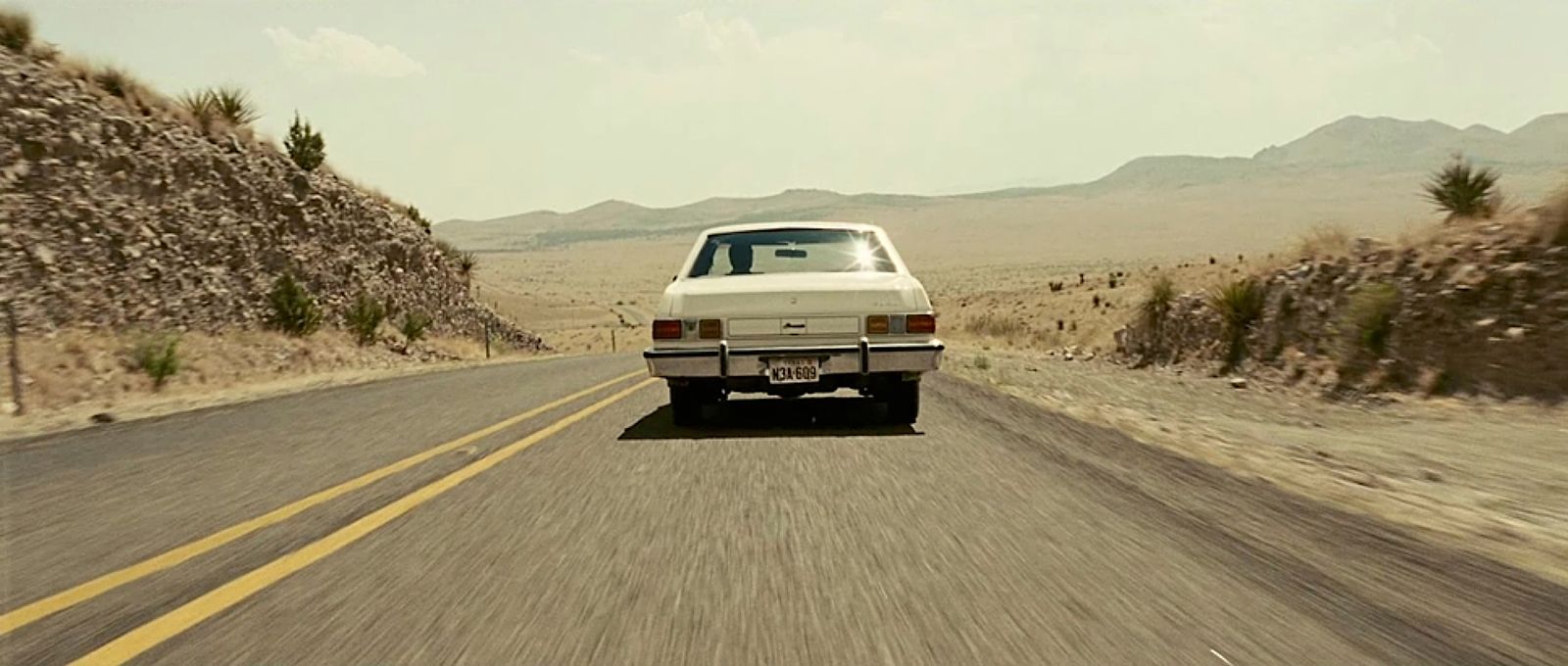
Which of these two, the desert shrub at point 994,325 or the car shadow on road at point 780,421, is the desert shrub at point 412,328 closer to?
the desert shrub at point 994,325

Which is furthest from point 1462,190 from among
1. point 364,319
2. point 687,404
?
point 364,319

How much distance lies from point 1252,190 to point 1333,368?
649 feet

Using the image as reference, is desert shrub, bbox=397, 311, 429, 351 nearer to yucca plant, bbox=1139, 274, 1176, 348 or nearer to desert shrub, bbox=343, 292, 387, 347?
desert shrub, bbox=343, 292, 387, 347

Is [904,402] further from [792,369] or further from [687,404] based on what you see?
[687,404]

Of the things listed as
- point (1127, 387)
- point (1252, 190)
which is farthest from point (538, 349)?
point (1252, 190)

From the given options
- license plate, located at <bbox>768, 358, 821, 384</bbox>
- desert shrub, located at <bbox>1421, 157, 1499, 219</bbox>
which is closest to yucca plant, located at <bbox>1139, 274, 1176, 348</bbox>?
desert shrub, located at <bbox>1421, 157, 1499, 219</bbox>

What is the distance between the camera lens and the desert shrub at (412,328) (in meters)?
30.2

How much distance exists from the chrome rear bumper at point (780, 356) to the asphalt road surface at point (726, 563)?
2.01 ft

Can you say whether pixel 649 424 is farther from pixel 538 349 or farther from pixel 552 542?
pixel 538 349

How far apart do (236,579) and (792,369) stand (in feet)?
15.0

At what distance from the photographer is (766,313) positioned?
8055 millimetres

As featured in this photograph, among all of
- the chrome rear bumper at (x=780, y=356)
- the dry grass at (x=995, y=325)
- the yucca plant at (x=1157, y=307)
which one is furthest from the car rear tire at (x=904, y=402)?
the dry grass at (x=995, y=325)

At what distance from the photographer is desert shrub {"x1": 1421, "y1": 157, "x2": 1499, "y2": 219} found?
47.1 ft

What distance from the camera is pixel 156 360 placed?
17484mm
